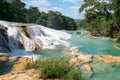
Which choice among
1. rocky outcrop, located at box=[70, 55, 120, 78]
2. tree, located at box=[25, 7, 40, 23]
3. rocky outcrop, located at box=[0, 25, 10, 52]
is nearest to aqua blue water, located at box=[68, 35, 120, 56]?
rocky outcrop, located at box=[70, 55, 120, 78]

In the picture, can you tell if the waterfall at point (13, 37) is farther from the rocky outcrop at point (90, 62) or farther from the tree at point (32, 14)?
the tree at point (32, 14)

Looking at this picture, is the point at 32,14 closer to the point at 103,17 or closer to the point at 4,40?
the point at 103,17

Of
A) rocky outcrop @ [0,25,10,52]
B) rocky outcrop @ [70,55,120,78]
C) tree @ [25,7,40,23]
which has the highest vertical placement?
tree @ [25,7,40,23]

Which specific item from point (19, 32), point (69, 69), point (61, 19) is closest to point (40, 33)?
point (19, 32)

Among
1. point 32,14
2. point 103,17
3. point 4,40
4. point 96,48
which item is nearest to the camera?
point 4,40

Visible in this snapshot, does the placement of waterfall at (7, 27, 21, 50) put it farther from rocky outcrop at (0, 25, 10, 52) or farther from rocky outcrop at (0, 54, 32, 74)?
rocky outcrop at (0, 54, 32, 74)

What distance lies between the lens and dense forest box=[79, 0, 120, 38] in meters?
49.9

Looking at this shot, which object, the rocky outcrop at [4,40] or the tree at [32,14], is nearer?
the rocky outcrop at [4,40]

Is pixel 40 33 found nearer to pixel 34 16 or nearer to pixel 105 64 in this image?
pixel 105 64

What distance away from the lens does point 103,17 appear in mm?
54594

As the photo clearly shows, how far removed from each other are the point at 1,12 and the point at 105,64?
148 feet

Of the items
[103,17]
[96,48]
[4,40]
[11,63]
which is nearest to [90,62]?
[11,63]

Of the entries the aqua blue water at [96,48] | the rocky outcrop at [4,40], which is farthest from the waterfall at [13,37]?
the aqua blue water at [96,48]

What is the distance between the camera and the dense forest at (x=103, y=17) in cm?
4994
